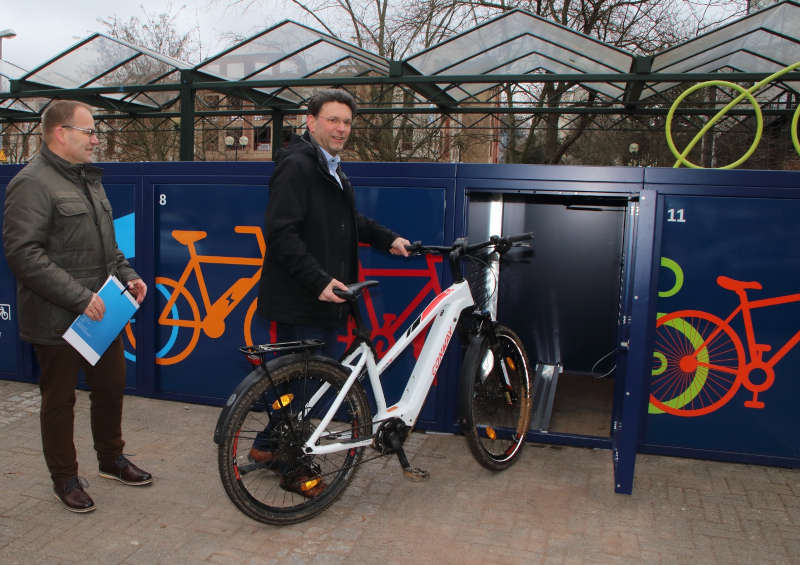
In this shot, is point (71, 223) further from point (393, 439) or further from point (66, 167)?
point (393, 439)

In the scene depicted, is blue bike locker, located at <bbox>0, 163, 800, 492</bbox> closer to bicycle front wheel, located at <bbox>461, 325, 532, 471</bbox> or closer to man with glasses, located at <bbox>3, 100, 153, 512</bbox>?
bicycle front wheel, located at <bbox>461, 325, 532, 471</bbox>

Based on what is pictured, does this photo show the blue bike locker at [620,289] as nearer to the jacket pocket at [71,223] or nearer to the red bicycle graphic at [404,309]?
the red bicycle graphic at [404,309]

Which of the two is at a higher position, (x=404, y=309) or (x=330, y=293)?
(x=330, y=293)

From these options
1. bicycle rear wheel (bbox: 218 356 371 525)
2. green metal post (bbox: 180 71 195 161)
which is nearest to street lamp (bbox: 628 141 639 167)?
green metal post (bbox: 180 71 195 161)

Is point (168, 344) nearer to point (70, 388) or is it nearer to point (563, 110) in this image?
point (70, 388)

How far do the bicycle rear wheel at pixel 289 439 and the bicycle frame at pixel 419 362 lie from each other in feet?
0.26

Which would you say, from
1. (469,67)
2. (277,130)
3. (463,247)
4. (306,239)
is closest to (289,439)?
(306,239)

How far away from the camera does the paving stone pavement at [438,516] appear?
9.69 feet

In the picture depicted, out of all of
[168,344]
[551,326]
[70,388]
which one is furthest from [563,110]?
[70,388]

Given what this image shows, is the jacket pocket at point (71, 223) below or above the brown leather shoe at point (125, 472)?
above

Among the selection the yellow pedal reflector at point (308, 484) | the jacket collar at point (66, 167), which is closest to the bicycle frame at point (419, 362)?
the yellow pedal reflector at point (308, 484)

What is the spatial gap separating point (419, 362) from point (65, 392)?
1.71 meters

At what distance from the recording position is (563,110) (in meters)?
9.77

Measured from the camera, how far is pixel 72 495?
3.26 meters
